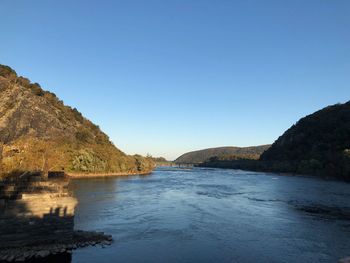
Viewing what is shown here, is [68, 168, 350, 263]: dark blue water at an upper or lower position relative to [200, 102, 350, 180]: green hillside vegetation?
lower

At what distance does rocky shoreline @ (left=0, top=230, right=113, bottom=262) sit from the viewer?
19281 millimetres

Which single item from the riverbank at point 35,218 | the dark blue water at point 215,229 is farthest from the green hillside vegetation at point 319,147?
the riverbank at point 35,218

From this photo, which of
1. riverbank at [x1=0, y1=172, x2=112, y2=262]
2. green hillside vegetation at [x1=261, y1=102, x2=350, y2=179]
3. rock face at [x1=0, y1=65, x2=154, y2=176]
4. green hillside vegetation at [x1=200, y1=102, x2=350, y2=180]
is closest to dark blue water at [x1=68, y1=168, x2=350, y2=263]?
riverbank at [x1=0, y1=172, x2=112, y2=262]

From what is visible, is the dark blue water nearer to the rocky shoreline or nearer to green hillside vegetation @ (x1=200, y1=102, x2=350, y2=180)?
the rocky shoreline

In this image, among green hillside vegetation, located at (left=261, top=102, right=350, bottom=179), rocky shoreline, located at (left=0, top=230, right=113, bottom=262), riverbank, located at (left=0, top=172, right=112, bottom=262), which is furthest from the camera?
green hillside vegetation, located at (left=261, top=102, right=350, bottom=179)

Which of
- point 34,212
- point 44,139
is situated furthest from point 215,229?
point 44,139

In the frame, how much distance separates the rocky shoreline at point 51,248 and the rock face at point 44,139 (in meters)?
30.8

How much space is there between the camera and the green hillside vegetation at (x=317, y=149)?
10731 cm

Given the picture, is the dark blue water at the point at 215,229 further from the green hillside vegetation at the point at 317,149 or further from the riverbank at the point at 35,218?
the green hillside vegetation at the point at 317,149

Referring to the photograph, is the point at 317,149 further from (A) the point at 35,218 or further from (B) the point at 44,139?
(A) the point at 35,218

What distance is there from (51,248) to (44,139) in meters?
69.1

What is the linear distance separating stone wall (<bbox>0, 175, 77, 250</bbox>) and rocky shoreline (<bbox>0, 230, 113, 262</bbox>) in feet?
1.17

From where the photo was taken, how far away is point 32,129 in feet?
282

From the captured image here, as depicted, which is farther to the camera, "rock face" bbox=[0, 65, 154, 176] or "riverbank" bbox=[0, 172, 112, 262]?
"rock face" bbox=[0, 65, 154, 176]
